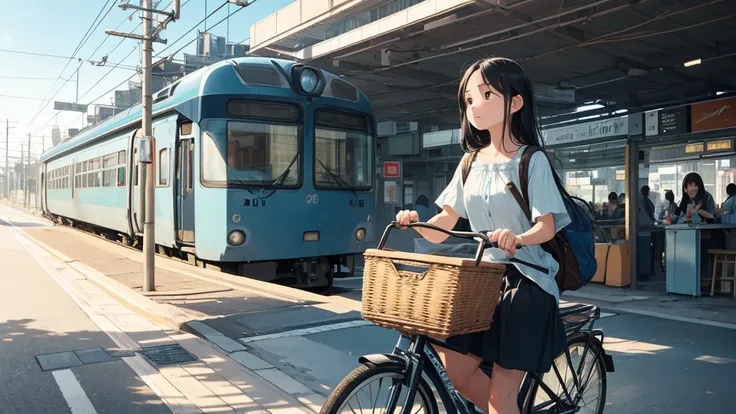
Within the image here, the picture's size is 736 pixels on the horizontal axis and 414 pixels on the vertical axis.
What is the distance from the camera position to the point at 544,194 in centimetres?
248

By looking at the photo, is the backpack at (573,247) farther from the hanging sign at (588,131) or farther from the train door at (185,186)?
the hanging sign at (588,131)

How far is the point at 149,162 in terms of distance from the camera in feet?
27.7

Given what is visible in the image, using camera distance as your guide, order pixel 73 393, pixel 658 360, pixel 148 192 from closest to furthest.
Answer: pixel 73 393 < pixel 658 360 < pixel 148 192

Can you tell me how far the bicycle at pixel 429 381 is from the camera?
→ 2.43 metres

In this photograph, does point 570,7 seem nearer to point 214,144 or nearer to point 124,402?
point 214,144

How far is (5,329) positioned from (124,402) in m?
3.06

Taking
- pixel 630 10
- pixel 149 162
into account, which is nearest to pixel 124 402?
pixel 149 162

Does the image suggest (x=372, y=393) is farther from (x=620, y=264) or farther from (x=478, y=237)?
(x=620, y=264)

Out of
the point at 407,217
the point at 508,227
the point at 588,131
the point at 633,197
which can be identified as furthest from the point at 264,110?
the point at 508,227

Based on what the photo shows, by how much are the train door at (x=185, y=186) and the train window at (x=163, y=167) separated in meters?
0.51

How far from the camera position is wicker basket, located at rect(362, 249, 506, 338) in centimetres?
225

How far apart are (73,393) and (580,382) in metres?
3.56

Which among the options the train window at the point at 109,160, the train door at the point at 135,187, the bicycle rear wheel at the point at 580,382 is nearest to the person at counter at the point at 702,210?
the bicycle rear wheel at the point at 580,382

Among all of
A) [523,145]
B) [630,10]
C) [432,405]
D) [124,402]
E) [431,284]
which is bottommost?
[124,402]
